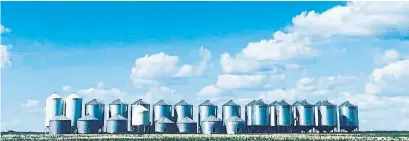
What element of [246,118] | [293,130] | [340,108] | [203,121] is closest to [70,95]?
[203,121]

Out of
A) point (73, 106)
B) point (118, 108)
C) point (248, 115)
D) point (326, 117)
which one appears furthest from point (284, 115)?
point (73, 106)

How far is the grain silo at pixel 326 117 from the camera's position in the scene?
130500 mm

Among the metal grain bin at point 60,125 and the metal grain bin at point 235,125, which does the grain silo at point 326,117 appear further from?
the metal grain bin at point 60,125

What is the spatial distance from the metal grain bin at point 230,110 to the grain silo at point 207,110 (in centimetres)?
239

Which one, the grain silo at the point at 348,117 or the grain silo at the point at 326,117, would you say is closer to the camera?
the grain silo at the point at 326,117

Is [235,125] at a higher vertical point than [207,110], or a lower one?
lower

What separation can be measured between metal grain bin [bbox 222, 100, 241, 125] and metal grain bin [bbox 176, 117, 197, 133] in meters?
9.12

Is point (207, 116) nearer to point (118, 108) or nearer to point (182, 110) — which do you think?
point (182, 110)

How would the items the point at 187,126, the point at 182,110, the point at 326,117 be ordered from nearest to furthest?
1. the point at 187,126
2. the point at 326,117
3. the point at 182,110

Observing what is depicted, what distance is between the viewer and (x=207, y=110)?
13362cm

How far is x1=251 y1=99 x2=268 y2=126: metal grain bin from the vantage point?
428 feet

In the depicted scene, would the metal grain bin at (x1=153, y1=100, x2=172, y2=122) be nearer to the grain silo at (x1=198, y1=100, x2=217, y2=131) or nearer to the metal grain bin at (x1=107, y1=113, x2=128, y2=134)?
the grain silo at (x1=198, y1=100, x2=217, y2=131)

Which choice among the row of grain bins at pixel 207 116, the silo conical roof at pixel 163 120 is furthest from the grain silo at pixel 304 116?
the silo conical roof at pixel 163 120

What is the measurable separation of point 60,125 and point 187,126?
28062 mm
